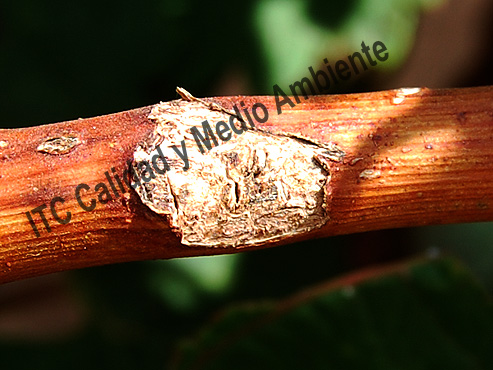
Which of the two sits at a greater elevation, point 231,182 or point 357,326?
point 231,182

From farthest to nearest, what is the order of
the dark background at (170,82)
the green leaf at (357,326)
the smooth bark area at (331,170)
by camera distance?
the dark background at (170,82) < the green leaf at (357,326) < the smooth bark area at (331,170)

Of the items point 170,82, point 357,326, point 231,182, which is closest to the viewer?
point 231,182

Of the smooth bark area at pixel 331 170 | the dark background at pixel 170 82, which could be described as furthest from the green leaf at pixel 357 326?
the smooth bark area at pixel 331 170

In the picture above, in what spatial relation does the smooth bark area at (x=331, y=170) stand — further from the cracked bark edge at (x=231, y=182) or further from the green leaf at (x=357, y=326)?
the green leaf at (x=357, y=326)

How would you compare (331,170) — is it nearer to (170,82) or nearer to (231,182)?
(231,182)

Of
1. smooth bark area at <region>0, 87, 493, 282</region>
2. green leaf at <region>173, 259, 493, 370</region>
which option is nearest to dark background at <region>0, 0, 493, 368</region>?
green leaf at <region>173, 259, 493, 370</region>

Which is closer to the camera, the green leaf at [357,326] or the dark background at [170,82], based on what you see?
the green leaf at [357,326]

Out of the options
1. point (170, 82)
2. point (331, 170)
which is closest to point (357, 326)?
point (331, 170)

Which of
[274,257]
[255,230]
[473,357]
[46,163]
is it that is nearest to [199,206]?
[255,230]

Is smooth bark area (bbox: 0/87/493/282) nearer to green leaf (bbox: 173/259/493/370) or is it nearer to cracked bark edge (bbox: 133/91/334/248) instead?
cracked bark edge (bbox: 133/91/334/248)
